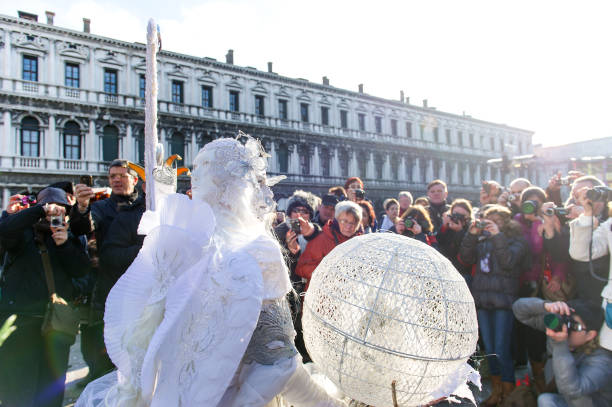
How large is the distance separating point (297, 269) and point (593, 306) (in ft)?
7.74

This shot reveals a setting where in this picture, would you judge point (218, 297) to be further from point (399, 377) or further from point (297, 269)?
point (297, 269)

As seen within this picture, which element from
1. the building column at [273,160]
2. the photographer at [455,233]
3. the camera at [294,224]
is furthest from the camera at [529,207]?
the building column at [273,160]

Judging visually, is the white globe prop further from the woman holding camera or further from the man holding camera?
the woman holding camera

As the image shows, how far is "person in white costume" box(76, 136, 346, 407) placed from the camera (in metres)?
1.29

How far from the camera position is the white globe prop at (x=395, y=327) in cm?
134

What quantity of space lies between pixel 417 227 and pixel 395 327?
254 cm

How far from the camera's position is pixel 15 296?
2703 millimetres

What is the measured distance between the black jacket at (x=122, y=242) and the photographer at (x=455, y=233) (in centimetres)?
320

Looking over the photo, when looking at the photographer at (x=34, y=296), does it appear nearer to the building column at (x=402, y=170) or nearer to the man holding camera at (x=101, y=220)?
the man holding camera at (x=101, y=220)

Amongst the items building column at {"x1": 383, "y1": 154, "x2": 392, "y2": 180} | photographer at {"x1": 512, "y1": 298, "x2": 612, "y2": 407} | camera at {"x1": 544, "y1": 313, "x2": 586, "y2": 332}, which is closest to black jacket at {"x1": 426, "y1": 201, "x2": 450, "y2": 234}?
photographer at {"x1": 512, "y1": 298, "x2": 612, "y2": 407}

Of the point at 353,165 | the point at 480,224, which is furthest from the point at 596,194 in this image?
the point at 353,165

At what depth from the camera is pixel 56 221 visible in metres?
2.69

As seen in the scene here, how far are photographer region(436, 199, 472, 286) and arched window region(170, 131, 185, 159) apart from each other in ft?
64.5

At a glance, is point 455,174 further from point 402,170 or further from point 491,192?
point 491,192
